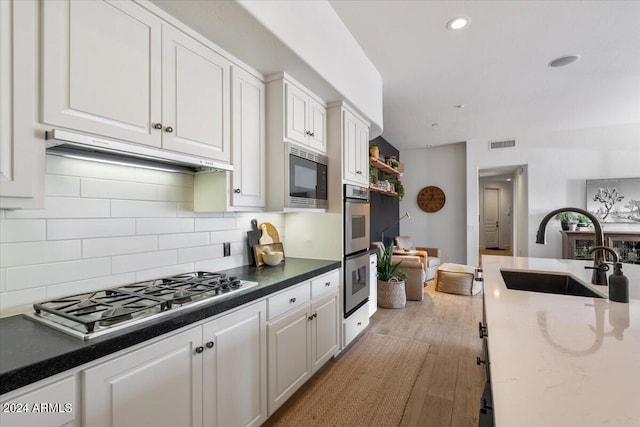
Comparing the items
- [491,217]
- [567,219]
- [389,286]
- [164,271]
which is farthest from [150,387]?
[491,217]

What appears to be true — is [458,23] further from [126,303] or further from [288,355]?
[126,303]

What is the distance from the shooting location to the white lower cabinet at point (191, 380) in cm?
101

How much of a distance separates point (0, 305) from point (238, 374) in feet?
3.34

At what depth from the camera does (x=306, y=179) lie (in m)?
2.36

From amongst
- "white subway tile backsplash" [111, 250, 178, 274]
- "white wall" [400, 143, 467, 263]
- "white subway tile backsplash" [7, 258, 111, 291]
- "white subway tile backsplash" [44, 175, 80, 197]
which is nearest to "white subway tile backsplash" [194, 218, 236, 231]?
"white subway tile backsplash" [111, 250, 178, 274]

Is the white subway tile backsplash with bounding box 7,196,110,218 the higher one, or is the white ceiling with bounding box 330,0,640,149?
the white ceiling with bounding box 330,0,640,149

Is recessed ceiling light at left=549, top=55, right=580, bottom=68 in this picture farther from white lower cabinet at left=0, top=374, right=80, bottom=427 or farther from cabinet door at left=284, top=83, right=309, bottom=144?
white lower cabinet at left=0, top=374, right=80, bottom=427

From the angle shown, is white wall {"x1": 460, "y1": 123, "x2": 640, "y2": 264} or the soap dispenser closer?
the soap dispenser

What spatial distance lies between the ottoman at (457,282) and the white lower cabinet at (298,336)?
9.60 feet

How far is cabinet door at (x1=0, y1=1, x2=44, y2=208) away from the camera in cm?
97

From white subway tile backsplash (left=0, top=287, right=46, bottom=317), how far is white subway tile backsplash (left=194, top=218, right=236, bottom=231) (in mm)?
839

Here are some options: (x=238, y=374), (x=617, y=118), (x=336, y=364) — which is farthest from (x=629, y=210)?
(x=238, y=374)

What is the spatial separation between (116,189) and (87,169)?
0.16 meters

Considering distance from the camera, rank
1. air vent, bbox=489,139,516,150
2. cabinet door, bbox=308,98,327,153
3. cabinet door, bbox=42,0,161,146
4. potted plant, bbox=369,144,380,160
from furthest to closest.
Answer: air vent, bbox=489,139,516,150 < potted plant, bbox=369,144,380,160 < cabinet door, bbox=308,98,327,153 < cabinet door, bbox=42,0,161,146
